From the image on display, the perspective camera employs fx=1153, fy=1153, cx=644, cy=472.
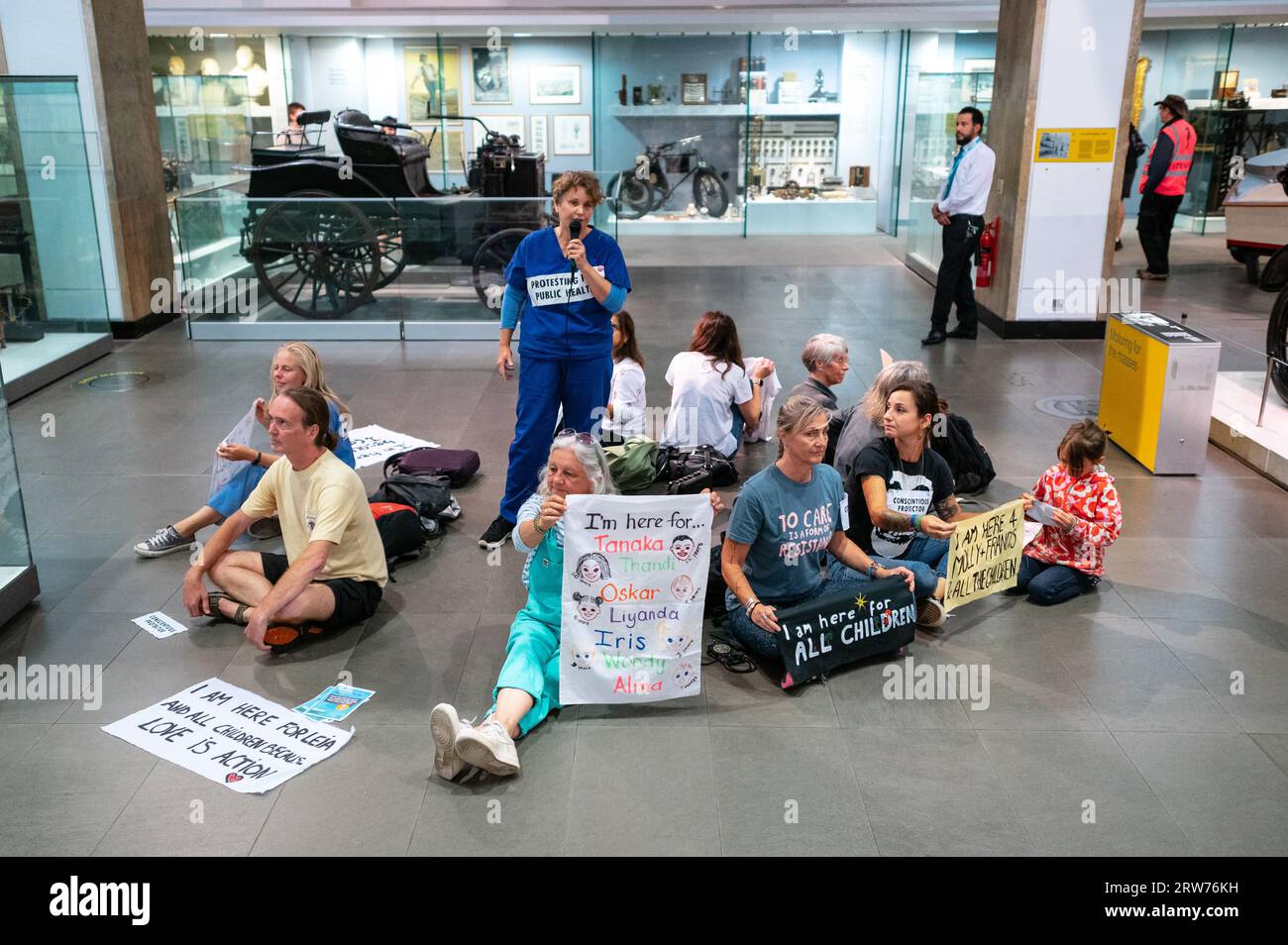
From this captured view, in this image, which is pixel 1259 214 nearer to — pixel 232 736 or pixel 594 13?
pixel 594 13

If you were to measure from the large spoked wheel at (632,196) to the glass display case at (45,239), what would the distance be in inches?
358

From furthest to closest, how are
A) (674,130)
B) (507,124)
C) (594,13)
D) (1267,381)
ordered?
(674,130)
(507,124)
(594,13)
(1267,381)

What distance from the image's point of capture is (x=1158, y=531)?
251 inches

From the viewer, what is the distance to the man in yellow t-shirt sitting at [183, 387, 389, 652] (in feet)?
15.8

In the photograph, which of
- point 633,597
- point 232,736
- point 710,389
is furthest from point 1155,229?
point 232,736

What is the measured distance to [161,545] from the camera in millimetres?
6047

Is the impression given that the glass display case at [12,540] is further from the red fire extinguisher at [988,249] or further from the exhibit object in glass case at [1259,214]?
the exhibit object in glass case at [1259,214]

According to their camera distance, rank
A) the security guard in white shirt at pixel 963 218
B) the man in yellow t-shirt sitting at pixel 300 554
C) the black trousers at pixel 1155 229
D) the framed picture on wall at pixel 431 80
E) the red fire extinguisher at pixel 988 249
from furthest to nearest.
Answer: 1. the framed picture on wall at pixel 431 80
2. the black trousers at pixel 1155 229
3. the red fire extinguisher at pixel 988 249
4. the security guard in white shirt at pixel 963 218
5. the man in yellow t-shirt sitting at pixel 300 554

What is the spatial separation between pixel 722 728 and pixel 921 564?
141 centimetres

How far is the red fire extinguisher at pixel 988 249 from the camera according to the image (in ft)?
36.7

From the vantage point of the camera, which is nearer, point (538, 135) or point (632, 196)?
point (538, 135)

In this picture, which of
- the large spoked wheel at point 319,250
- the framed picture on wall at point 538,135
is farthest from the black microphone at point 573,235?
the framed picture on wall at point 538,135

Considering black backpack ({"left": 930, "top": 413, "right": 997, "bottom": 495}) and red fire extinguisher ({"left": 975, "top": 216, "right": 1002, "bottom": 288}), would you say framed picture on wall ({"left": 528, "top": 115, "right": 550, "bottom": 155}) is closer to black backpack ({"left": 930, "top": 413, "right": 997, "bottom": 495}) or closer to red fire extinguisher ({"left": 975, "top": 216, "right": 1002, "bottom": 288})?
red fire extinguisher ({"left": 975, "top": 216, "right": 1002, "bottom": 288})

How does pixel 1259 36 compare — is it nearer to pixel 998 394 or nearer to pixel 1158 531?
pixel 998 394
